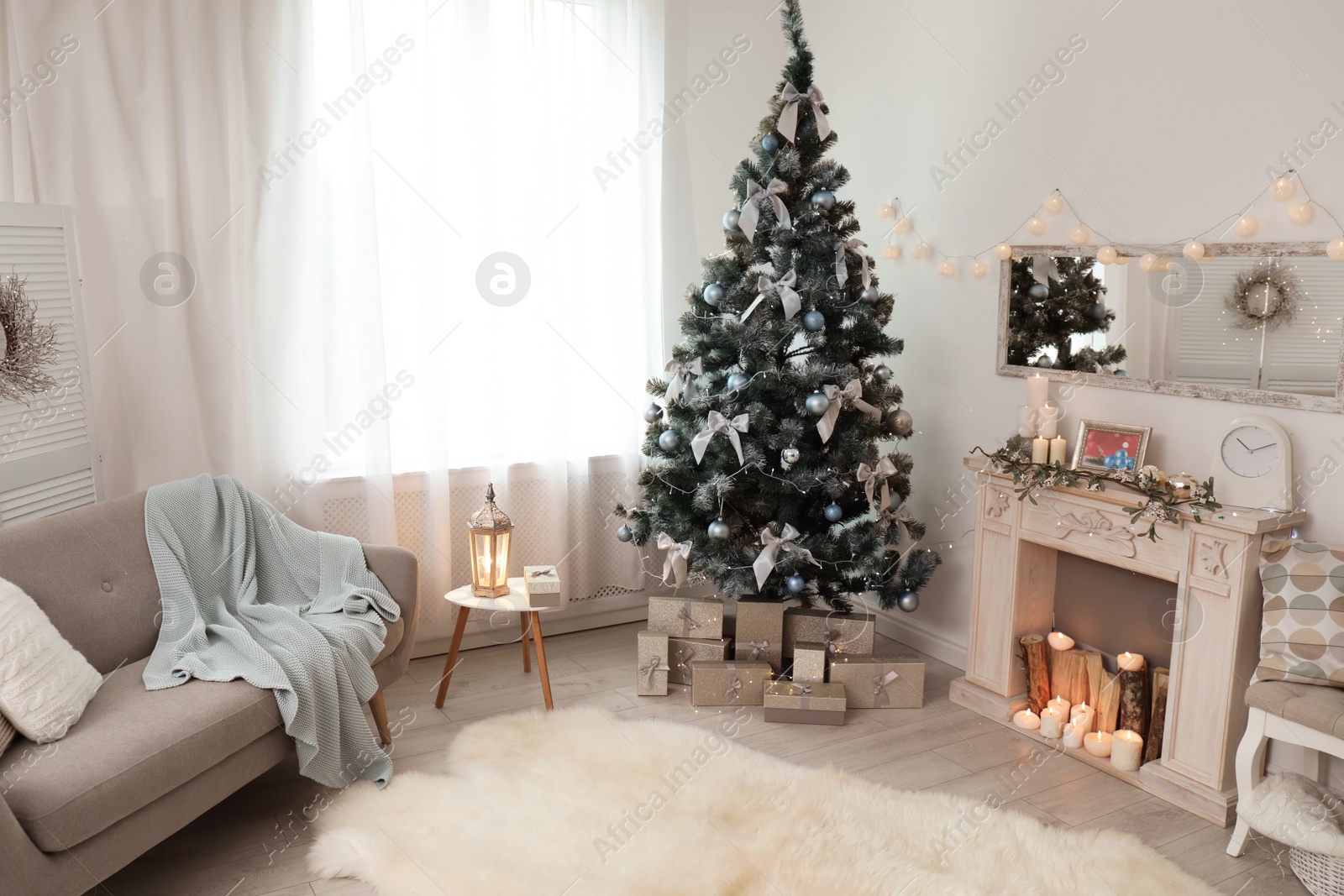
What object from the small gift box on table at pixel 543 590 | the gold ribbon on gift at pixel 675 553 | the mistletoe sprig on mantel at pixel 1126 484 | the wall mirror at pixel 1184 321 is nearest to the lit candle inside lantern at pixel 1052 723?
the mistletoe sprig on mantel at pixel 1126 484

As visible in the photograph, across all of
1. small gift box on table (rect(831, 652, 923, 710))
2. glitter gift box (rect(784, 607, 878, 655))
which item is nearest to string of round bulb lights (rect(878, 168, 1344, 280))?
glitter gift box (rect(784, 607, 878, 655))

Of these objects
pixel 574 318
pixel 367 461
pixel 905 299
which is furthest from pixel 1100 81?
pixel 367 461

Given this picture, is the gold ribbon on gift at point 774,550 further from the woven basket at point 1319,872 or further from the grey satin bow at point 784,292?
the woven basket at point 1319,872

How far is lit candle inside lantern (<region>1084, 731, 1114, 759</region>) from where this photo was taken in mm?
3070

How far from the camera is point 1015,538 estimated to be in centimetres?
328

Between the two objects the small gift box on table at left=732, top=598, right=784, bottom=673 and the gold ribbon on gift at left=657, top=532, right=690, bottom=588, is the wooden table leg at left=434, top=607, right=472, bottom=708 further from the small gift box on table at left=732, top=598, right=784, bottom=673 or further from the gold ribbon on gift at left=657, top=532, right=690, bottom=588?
the small gift box on table at left=732, top=598, right=784, bottom=673

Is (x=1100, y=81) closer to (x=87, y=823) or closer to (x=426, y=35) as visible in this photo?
(x=426, y=35)

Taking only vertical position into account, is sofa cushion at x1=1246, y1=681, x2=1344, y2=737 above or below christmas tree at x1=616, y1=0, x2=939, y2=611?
below

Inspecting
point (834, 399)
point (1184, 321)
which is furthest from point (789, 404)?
point (1184, 321)

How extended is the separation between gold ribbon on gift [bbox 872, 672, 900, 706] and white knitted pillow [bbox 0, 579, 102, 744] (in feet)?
7.86

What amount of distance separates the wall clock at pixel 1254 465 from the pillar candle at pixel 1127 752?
0.77 m

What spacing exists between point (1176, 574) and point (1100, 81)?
1.57m

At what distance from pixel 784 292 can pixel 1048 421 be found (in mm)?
986

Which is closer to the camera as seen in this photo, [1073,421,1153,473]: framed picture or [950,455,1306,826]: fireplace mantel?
[950,455,1306,826]: fireplace mantel
